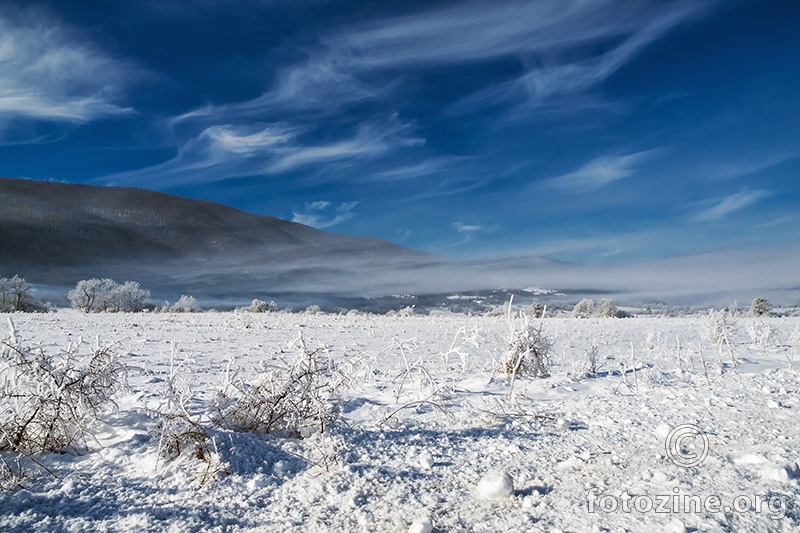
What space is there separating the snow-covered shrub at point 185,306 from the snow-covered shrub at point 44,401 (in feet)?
88.6

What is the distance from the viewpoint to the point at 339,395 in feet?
15.5

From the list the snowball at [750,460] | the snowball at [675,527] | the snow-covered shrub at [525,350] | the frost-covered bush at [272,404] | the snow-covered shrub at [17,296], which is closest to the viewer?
the snowball at [675,527]

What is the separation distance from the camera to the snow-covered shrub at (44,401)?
356cm

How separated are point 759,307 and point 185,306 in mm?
33472

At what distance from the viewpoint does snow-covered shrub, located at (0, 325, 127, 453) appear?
3.56m

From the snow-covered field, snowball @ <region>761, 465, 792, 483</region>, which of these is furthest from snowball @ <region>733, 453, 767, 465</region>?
snowball @ <region>761, 465, 792, 483</region>

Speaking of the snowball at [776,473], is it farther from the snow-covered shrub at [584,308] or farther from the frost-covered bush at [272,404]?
the snow-covered shrub at [584,308]

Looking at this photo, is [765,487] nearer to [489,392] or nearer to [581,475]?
[581,475]

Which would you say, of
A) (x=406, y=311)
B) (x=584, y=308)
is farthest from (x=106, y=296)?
(x=584, y=308)

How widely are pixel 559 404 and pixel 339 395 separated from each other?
2.39 metres

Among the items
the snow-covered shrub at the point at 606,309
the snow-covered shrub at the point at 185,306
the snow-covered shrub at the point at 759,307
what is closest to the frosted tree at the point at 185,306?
the snow-covered shrub at the point at 185,306

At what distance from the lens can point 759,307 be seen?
30.0 metres

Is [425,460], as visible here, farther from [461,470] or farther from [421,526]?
[421,526]

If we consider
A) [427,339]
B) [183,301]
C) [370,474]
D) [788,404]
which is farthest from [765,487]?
[183,301]
